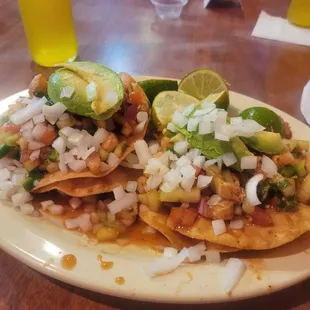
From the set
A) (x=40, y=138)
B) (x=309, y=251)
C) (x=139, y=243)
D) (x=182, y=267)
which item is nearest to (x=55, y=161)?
(x=40, y=138)

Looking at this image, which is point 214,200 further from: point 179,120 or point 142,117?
point 142,117

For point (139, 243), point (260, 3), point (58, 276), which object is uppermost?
point (58, 276)

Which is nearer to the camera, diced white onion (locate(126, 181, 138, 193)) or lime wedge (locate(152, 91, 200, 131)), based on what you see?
diced white onion (locate(126, 181, 138, 193))

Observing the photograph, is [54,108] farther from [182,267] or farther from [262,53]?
[262,53]

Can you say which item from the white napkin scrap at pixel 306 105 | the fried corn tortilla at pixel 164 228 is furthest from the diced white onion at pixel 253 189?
the white napkin scrap at pixel 306 105

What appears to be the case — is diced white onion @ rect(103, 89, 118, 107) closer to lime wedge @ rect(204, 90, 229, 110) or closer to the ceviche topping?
the ceviche topping

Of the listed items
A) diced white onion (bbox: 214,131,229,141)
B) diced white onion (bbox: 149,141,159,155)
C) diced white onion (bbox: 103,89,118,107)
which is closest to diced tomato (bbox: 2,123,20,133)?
diced white onion (bbox: 103,89,118,107)
